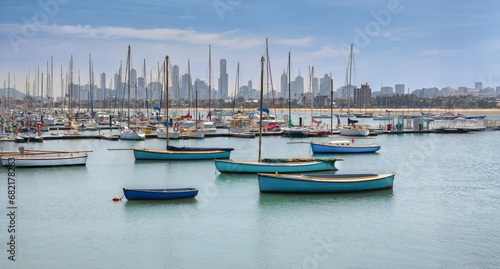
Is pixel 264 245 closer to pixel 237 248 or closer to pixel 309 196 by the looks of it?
pixel 237 248

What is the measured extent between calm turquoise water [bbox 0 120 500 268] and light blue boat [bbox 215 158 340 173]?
1.29m

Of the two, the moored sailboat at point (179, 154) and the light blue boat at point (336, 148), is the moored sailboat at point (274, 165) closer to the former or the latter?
the moored sailboat at point (179, 154)

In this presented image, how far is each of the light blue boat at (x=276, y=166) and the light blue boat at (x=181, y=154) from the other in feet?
32.1

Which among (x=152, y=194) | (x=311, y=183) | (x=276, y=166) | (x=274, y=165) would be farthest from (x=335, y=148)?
(x=152, y=194)

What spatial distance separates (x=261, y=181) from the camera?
3606 centimetres

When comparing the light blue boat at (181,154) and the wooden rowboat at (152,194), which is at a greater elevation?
the light blue boat at (181,154)

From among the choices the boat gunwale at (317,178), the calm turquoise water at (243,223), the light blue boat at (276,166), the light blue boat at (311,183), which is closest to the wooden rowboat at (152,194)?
the calm turquoise water at (243,223)

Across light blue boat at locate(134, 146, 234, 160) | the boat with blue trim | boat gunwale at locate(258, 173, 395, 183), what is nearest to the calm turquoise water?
boat gunwale at locate(258, 173, 395, 183)

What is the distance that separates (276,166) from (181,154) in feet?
52.7

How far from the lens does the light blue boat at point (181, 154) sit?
5441 centimetres

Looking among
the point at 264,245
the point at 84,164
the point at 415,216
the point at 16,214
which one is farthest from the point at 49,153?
the point at 415,216

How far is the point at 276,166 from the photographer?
42.1 m

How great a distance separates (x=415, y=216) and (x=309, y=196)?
797 centimetres

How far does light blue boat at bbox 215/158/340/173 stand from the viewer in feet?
140
